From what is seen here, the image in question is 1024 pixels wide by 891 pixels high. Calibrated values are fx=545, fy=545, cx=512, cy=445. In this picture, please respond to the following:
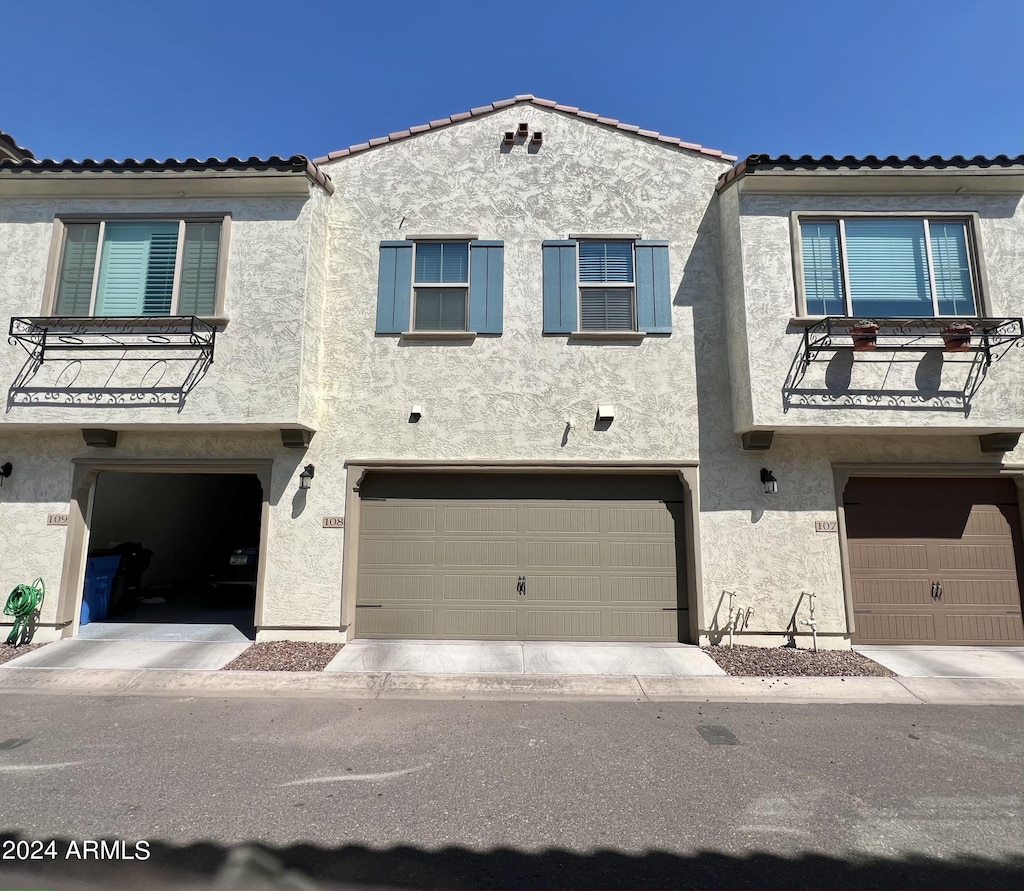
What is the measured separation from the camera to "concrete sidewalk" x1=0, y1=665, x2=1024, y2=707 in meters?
6.00

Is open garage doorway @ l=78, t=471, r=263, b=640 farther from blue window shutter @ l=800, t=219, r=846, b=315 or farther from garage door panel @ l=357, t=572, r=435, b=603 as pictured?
blue window shutter @ l=800, t=219, r=846, b=315

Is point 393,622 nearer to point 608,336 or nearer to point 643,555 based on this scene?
point 643,555

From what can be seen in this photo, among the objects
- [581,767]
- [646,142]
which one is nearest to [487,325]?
[646,142]

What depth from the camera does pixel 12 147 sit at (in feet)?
27.8

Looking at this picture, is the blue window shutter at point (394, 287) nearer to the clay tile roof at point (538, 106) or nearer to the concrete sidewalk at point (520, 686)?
the clay tile roof at point (538, 106)

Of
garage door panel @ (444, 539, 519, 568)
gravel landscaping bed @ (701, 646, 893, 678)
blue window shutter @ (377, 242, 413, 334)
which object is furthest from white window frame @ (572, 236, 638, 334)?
gravel landscaping bed @ (701, 646, 893, 678)

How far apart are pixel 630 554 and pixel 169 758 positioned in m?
5.82

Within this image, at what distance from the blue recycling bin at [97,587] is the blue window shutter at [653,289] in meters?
9.35

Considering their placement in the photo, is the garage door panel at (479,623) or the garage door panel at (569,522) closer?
the garage door panel at (479,623)

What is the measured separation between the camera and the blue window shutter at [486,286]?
8.21 m

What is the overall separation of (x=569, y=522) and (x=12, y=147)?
1035 cm

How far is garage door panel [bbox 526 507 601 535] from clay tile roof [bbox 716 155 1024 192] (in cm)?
535

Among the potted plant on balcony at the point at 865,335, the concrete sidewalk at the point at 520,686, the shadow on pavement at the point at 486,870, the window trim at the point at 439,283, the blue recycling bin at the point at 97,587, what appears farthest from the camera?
the blue recycling bin at the point at 97,587

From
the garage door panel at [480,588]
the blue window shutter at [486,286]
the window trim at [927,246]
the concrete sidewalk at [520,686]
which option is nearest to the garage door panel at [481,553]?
the garage door panel at [480,588]
